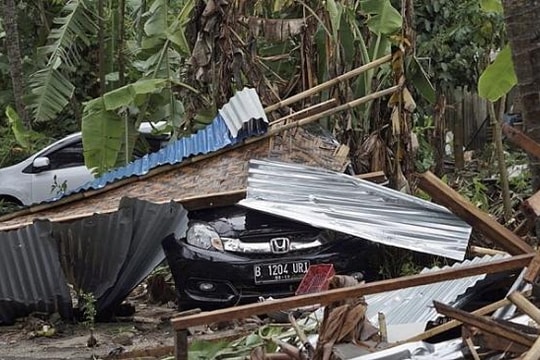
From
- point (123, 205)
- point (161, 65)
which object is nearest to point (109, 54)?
point (161, 65)

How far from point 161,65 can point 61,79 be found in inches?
84.4

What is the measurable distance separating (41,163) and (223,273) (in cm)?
821

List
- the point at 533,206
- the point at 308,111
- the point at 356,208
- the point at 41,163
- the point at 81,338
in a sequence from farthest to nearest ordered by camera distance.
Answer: the point at 41,163, the point at 308,111, the point at 356,208, the point at 81,338, the point at 533,206

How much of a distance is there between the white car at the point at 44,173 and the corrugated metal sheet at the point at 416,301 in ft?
33.6

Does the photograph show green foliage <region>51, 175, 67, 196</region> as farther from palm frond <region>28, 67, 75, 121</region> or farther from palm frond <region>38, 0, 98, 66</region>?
palm frond <region>38, 0, 98, 66</region>

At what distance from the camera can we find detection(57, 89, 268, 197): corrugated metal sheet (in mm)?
9789

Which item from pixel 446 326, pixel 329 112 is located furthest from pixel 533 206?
pixel 329 112

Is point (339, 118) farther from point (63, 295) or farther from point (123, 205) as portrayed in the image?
point (63, 295)

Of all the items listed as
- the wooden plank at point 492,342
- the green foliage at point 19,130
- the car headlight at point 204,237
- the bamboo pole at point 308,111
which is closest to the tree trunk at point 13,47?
the green foliage at point 19,130

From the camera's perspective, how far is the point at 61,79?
13.9 m

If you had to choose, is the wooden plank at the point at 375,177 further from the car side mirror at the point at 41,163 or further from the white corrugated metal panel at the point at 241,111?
the car side mirror at the point at 41,163

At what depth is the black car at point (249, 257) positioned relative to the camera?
8648mm

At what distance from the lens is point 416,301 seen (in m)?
6.39

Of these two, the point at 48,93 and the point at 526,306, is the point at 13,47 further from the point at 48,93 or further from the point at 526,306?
the point at 526,306
